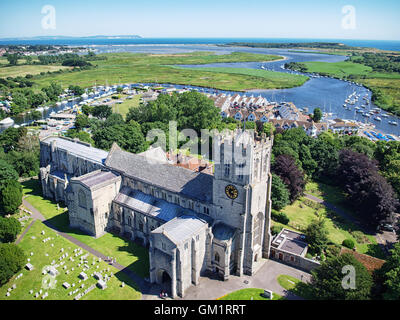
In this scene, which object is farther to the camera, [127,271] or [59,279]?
[127,271]

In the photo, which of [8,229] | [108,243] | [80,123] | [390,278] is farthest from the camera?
[80,123]

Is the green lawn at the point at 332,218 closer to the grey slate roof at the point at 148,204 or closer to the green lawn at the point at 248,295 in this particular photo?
the green lawn at the point at 248,295

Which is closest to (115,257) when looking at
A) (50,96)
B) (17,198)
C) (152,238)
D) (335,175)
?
(152,238)

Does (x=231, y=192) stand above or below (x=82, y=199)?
above

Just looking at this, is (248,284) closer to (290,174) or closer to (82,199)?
(290,174)

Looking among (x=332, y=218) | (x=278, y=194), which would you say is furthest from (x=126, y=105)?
(x=332, y=218)
